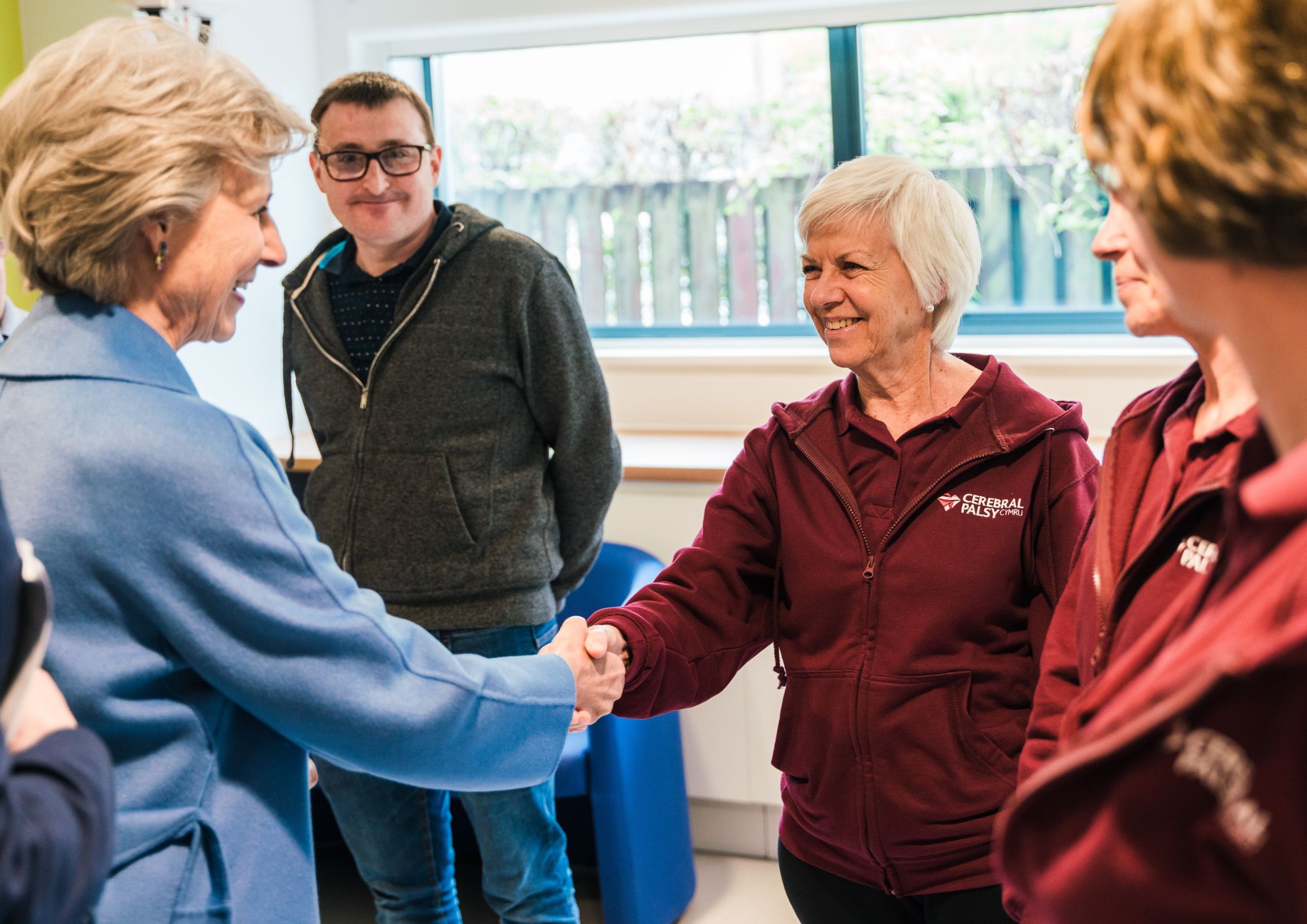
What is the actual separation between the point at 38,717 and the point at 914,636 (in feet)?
3.54

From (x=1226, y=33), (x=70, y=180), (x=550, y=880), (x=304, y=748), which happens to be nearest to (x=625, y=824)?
(x=550, y=880)

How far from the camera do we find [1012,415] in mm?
1704

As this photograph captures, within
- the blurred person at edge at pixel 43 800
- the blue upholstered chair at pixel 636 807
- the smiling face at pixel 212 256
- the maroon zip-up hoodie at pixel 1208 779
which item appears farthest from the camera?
the blue upholstered chair at pixel 636 807

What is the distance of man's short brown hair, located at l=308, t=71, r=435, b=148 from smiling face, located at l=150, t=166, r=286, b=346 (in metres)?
1.14

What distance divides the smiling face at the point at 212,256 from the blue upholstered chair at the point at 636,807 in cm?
156

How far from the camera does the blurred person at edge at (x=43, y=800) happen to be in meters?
0.80

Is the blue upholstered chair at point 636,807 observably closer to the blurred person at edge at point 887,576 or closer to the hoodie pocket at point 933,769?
the blurred person at edge at point 887,576

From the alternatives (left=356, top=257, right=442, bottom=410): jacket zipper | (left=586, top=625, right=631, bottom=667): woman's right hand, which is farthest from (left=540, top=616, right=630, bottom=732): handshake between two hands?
(left=356, top=257, right=442, bottom=410): jacket zipper

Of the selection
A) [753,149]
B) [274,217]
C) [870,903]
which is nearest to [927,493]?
[870,903]

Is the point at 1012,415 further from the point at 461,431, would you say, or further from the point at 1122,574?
the point at 461,431

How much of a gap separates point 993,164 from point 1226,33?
305 centimetres

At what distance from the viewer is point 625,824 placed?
9.18 ft

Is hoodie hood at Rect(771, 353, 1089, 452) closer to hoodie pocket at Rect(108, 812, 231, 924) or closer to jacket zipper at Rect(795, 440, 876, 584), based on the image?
jacket zipper at Rect(795, 440, 876, 584)

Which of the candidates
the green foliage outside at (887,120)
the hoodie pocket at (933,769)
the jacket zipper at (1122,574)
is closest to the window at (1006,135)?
the green foliage outside at (887,120)
